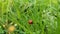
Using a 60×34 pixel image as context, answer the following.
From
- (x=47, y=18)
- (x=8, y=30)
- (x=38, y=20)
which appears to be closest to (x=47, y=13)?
(x=47, y=18)

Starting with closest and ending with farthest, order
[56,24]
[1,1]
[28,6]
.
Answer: [56,24] < [1,1] < [28,6]

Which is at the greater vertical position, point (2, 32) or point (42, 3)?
point (42, 3)

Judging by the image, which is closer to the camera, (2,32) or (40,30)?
(40,30)

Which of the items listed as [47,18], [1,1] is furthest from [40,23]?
[1,1]

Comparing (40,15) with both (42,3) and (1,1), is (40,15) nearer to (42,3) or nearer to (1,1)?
(42,3)

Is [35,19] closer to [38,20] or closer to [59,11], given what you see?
[38,20]

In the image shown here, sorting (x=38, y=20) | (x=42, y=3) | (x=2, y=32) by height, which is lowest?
(x=2, y=32)

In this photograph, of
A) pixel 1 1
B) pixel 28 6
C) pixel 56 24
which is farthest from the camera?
pixel 28 6
